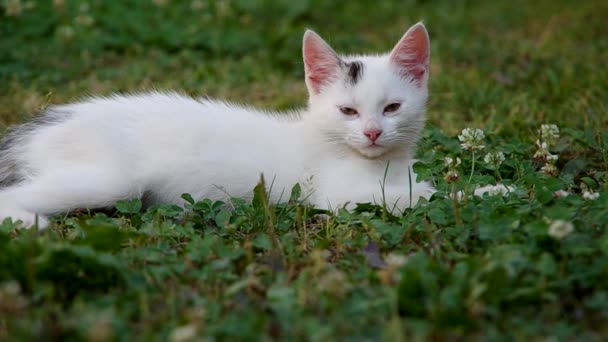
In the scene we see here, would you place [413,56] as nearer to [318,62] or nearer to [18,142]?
[318,62]

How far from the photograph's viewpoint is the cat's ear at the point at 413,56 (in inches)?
148

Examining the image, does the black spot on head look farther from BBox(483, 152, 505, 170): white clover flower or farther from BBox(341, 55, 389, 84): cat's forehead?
BBox(483, 152, 505, 170): white clover flower

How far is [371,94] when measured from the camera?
11.8 ft

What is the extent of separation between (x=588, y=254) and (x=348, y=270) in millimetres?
840

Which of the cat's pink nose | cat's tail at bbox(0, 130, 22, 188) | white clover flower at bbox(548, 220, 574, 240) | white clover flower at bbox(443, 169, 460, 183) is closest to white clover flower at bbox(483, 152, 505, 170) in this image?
white clover flower at bbox(443, 169, 460, 183)

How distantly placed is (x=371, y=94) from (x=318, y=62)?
383 millimetres

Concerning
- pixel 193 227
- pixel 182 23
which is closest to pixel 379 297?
pixel 193 227

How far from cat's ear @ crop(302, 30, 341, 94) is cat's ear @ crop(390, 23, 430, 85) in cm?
31

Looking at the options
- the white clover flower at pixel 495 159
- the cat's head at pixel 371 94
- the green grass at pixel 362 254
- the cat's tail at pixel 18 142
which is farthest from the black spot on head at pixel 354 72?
the cat's tail at pixel 18 142

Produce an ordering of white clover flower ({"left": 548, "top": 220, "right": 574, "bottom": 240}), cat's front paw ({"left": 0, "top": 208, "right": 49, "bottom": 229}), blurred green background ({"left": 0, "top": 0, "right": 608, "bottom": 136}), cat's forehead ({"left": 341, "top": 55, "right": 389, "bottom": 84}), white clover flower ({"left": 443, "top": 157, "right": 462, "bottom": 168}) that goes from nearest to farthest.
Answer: white clover flower ({"left": 548, "top": 220, "right": 574, "bottom": 240}) → cat's front paw ({"left": 0, "top": 208, "right": 49, "bottom": 229}) → white clover flower ({"left": 443, "top": 157, "right": 462, "bottom": 168}) → cat's forehead ({"left": 341, "top": 55, "right": 389, "bottom": 84}) → blurred green background ({"left": 0, "top": 0, "right": 608, "bottom": 136})

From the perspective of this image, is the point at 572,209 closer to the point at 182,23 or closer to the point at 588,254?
the point at 588,254

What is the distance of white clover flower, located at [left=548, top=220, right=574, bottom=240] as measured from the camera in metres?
2.53

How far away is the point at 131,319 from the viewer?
2287 millimetres

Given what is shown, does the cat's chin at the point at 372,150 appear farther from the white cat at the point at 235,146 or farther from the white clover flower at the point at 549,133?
the white clover flower at the point at 549,133
